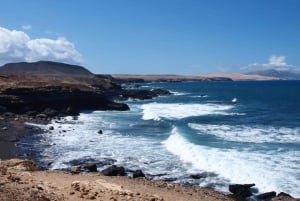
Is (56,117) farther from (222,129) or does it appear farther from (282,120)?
(282,120)

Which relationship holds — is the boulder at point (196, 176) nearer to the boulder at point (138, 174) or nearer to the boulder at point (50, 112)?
the boulder at point (138, 174)

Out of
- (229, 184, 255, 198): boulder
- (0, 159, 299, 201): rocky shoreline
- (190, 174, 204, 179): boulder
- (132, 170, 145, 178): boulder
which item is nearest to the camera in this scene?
(0, 159, 299, 201): rocky shoreline

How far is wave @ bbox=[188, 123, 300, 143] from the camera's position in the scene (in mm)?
36000

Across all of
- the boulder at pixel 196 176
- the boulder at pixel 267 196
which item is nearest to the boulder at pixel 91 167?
the boulder at pixel 196 176

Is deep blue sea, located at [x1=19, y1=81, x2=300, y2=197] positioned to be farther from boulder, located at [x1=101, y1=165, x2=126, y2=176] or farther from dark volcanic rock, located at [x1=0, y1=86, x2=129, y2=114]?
→ dark volcanic rock, located at [x1=0, y1=86, x2=129, y2=114]

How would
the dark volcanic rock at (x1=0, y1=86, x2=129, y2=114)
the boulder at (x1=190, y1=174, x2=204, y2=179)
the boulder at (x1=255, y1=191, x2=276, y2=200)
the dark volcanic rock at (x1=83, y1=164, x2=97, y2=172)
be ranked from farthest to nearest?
1. the dark volcanic rock at (x1=0, y1=86, x2=129, y2=114)
2. the dark volcanic rock at (x1=83, y1=164, x2=97, y2=172)
3. the boulder at (x1=190, y1=174, x2=204, y2=179)
4. the boulder at (x1=255, y1=191, x2=276, y2=200)

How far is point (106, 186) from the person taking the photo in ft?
57.5

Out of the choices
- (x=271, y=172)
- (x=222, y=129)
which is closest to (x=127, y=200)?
(x=271, y=172)

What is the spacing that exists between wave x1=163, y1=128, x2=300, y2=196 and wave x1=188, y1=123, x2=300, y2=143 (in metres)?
5.31

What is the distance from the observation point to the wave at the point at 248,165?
76.1 feet

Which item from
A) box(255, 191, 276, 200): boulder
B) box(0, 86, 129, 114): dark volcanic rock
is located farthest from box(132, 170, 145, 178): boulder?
box(0, 86, 129, 114): dark volcanic rock

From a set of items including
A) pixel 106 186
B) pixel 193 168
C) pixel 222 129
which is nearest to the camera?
pixel 106 186

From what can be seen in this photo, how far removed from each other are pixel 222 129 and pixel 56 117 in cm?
2007

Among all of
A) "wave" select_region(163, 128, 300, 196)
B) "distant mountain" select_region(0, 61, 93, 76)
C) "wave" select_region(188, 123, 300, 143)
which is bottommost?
"wave" select_region(163, 128, 300, 196)
